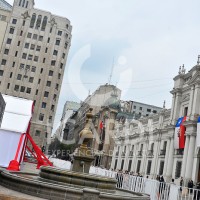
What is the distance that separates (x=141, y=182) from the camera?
15.4 metres

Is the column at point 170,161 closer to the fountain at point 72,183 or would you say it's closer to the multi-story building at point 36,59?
the fountain at point 72,183

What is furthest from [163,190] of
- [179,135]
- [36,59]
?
[36,59]

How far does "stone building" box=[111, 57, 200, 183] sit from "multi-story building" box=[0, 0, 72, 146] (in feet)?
54.8

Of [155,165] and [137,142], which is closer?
[155,165]

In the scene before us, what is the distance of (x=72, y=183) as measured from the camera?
10398 millimetres

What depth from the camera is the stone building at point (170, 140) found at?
3125 centimetres

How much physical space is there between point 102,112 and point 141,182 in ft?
171

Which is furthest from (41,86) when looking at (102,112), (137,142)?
(137,142)

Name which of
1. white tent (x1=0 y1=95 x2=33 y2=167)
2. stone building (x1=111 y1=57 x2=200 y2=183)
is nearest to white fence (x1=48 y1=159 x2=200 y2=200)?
white tent (x1=0 y1=95 x2=33 y2=167)

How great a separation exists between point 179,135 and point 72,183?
24812 millimetres

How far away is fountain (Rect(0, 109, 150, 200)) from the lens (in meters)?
8.95

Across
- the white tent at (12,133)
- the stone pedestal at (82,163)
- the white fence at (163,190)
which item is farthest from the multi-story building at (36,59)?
the stone pedestal at (82,163)

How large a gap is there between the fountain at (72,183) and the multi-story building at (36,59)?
145 feet

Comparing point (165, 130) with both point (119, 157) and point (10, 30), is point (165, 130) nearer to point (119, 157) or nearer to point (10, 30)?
point (119, 157)
